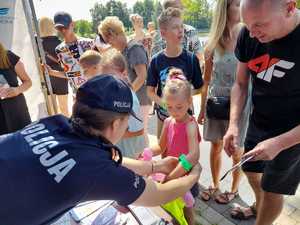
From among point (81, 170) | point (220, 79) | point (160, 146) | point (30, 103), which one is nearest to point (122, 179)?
point (81, 170)

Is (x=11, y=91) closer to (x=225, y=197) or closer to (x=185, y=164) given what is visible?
(x=185, y=164)

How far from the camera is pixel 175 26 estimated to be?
7.89 feet

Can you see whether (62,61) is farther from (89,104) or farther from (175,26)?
(89,104)

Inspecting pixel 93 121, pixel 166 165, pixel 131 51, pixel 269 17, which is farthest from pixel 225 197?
pixel 93 121

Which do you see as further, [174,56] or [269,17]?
[174,56]

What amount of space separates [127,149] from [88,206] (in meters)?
0.90

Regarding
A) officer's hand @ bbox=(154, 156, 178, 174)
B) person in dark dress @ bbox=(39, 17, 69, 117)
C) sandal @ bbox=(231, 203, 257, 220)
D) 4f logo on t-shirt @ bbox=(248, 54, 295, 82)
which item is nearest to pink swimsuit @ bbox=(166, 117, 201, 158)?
officer's hand @ bbox=(154, 156, 178, 174)

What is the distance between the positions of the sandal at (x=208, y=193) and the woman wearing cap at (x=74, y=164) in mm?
1440

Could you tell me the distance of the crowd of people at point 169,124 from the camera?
1104mm

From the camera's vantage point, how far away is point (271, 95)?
5.63ft

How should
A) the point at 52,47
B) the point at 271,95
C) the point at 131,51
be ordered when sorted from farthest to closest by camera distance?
the point at 52,47 < the point at 131,51 < the point at 271,95

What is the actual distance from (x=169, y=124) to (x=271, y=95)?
2.12ft

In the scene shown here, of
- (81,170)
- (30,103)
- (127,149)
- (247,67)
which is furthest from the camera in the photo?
(30,103)

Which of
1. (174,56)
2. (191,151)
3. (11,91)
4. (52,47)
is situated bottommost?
(191,151)
